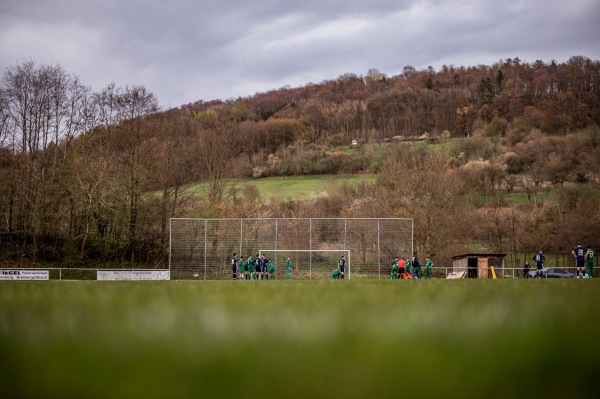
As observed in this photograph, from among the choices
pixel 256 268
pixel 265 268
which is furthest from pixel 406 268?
pixel 256 268

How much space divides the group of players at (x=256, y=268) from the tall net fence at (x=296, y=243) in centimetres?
93

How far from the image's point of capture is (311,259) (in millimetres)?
39000

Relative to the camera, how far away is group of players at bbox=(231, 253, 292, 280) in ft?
112

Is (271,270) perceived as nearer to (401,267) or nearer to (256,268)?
(256,268)

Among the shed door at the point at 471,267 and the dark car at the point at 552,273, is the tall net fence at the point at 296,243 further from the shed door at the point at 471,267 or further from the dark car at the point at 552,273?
the dark car at the point at 552,273

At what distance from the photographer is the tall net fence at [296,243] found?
3875 centimetres

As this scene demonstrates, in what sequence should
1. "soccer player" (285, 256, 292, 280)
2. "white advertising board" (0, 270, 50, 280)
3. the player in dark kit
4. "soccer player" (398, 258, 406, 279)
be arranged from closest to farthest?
"white advertising board" (0, 270, 50, 280), "soccer player" (398, 258, 406, 279), the player in dark kit, "soccer player" (285, 256, 292, 280)

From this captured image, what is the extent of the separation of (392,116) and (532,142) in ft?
135

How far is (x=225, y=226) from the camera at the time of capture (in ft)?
131

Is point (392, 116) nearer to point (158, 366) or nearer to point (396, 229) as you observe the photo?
point (396, 229)

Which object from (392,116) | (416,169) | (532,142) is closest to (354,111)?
(392,116)

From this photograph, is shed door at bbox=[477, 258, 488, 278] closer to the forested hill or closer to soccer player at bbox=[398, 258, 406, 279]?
soccer player at bbox=[398, 258, 406, 279]

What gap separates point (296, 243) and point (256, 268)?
5872 millimetres

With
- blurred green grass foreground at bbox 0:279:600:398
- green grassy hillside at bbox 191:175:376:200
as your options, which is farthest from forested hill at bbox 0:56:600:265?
blurred green grass foreground at bbox 0:279:600:398
